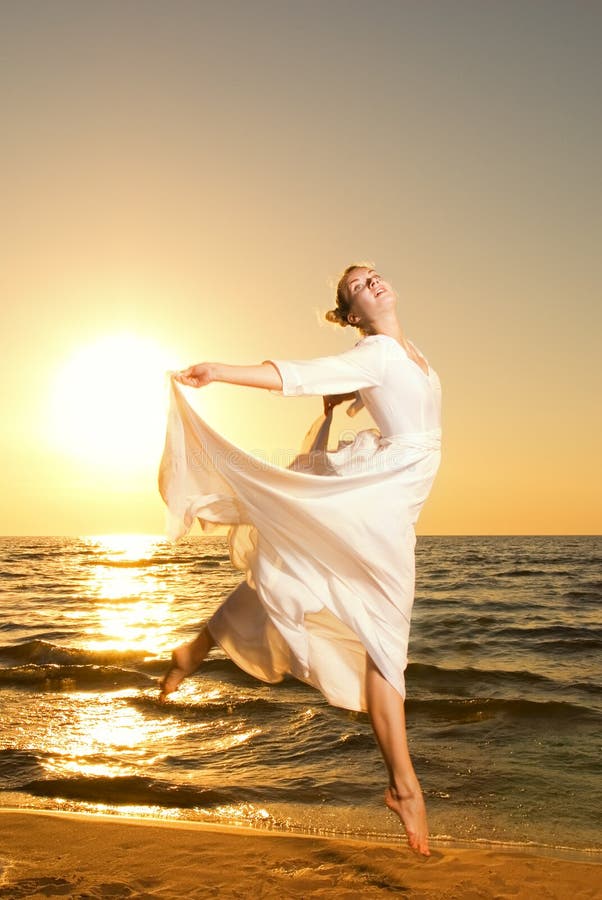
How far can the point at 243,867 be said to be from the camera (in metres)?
4.22

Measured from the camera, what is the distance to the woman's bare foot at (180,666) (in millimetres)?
4176

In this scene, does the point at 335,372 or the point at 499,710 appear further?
the point at 499,710

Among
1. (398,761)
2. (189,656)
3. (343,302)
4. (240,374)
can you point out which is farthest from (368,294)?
(398,761)

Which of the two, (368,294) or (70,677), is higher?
(368,294)

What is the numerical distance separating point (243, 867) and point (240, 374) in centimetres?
275

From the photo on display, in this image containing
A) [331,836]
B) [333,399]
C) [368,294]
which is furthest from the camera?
[331,836]

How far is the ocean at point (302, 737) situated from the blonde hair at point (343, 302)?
328 centimetres

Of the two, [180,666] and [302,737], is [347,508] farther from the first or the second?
[302,737]

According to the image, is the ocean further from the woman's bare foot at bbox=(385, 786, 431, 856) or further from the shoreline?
the woman's bare foot at bbox=(385, 786, 431, 856)

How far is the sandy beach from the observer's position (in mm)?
3918

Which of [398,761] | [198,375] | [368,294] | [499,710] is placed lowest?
[499,710]

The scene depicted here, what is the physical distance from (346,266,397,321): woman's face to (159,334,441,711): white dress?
0.72 ft

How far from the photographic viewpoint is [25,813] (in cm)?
509

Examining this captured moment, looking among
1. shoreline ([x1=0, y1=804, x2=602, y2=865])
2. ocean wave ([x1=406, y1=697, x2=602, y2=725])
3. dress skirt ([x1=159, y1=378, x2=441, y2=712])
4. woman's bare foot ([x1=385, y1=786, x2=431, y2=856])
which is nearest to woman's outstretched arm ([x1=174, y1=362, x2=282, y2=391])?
dress skirt ([x1=159, y1=378, x2=441, y2=712])
